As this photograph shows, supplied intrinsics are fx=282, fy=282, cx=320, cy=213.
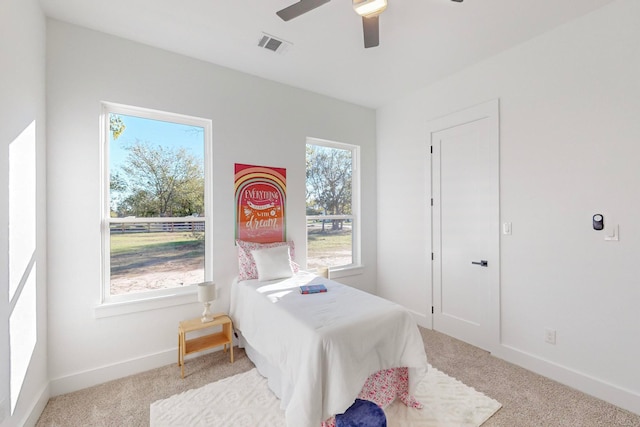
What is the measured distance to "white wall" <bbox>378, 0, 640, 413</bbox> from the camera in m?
2.04

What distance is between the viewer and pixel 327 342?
5.43ft

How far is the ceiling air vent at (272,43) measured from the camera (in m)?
2.49

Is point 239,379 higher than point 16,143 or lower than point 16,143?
lower

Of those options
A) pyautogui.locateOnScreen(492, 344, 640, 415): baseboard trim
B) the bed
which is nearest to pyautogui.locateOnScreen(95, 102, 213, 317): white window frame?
the bed

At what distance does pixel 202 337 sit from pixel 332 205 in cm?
222

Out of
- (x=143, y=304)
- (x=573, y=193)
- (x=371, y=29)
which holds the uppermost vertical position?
(x=371, y=29)

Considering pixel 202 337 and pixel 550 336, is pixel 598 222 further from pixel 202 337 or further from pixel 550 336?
pixel 202 337

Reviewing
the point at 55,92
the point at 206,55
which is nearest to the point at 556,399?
the point at 206,55

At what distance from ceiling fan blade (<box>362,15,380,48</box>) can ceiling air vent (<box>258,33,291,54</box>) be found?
923mm

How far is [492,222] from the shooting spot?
2.83m

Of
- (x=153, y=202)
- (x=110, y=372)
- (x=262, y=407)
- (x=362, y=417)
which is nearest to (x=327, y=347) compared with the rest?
(x=362, y=417)

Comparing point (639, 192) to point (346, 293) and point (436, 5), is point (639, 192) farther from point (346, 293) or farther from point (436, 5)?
point (346, 293)

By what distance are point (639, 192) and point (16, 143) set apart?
4064 millimetres

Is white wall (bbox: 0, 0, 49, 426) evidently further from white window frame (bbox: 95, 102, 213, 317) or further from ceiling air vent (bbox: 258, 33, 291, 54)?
ceiling air vent (bbox: 258, 33, 291, 54)
